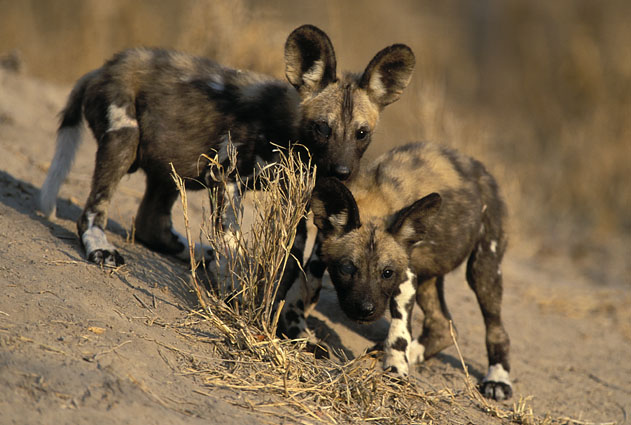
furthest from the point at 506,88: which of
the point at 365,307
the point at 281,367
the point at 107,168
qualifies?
the point at 281,367

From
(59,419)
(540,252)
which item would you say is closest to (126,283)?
(59,419)

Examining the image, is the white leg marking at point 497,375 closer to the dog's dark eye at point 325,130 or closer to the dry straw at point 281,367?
the dry straw at point 281,367

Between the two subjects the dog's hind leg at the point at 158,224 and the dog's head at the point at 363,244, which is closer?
the dog's head at the point at 363,244

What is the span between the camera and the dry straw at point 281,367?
2.61m

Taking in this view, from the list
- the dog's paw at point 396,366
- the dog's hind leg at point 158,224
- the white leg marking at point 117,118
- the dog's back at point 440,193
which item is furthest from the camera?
the dog's hind leg at point 158,224

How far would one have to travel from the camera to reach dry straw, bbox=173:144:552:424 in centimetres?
261

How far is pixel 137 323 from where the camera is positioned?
2.83m

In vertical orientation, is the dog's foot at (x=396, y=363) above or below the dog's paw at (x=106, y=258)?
below

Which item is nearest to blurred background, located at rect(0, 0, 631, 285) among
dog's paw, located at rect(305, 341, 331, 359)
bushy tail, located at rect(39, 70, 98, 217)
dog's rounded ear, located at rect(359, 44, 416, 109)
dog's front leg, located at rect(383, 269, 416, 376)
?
dog's rounded ear, located at rect(359, 44, 416, 109)

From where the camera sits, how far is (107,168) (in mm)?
3766

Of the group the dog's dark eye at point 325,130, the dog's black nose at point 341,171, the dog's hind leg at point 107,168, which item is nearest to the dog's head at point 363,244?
the dog's black nose at point 341,171

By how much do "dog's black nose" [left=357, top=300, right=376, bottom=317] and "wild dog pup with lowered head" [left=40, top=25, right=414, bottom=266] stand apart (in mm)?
633

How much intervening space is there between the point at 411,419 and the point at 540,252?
5.20m

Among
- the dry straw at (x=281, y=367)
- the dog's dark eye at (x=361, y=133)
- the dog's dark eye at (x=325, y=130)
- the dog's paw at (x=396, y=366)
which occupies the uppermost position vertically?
the dog's dark eye at (x=361, y=133)
